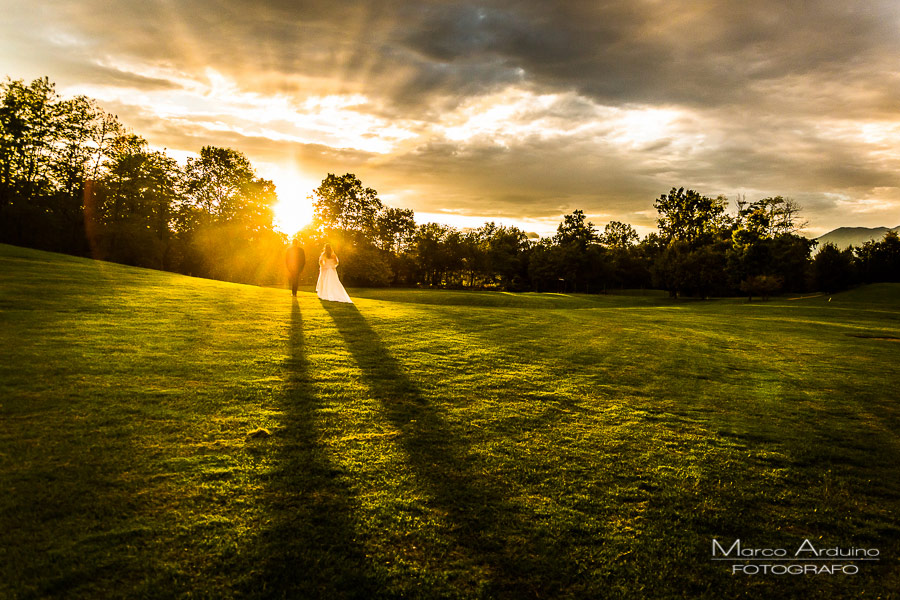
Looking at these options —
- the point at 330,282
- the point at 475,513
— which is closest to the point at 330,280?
the point at 330,282

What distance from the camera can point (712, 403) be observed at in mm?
8445

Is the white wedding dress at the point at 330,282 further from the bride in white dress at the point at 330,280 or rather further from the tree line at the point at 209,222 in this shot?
the tree line at the point at 209,222

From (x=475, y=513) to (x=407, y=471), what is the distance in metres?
1.06

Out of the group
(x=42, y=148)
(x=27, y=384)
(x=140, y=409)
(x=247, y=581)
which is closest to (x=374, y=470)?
(x=247, y=581)

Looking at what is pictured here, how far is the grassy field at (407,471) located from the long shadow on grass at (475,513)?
24 millimetres

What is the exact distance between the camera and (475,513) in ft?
13.9

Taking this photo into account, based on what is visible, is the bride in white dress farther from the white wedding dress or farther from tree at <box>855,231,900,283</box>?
tree at <box>855,231,900,283</box>

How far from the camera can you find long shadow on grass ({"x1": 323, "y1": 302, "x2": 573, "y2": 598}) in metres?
3.46

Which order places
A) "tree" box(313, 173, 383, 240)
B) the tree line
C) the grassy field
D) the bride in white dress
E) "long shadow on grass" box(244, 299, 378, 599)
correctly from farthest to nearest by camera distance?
1. "tree" box(313, 173, 383, 240)
2. the tree line
3. the bride in white dress
4. the grassy field
5. "long shadow on grass" box(244, 299, 378, 599)

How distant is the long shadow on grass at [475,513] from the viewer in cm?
346

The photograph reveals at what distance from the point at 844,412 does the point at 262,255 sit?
61.3 m

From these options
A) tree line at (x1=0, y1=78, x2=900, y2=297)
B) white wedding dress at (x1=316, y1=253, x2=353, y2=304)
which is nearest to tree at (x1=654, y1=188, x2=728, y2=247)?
tree line at (x1=0, y1=78, x2=900, y2=297)

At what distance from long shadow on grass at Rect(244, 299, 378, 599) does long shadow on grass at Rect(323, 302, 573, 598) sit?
84cm

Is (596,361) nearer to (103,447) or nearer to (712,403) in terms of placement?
(712,403)
